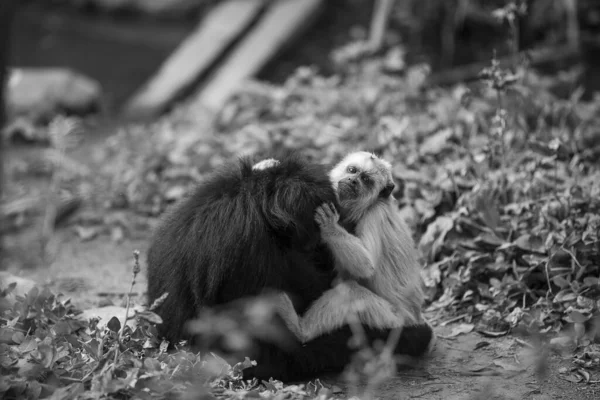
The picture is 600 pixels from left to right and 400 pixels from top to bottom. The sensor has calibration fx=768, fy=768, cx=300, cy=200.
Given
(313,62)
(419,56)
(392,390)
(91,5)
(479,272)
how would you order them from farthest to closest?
(91,5) < (313,62) < (419,56) < (479,272) < (392,390)

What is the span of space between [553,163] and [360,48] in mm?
3734

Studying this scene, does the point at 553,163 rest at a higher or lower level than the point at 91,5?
lower

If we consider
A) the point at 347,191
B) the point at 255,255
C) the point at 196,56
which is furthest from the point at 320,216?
the point at 196,56

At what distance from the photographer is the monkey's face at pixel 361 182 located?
5113 millimetres

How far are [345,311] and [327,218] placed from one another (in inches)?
22.7

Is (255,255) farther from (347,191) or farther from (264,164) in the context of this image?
(347,191)

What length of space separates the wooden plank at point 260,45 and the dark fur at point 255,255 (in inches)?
238

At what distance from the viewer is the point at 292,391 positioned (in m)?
4.12

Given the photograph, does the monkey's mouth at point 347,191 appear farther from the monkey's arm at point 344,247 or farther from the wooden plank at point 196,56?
the wooden plank at point 196,56

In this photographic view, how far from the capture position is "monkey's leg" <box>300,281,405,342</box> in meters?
4.63

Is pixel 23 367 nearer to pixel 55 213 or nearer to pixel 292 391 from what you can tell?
pixel 292 391

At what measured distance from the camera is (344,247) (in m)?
4.70


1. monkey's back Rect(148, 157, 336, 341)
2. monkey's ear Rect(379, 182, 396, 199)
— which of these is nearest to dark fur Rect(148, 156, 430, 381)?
monkey's back Rect(148, 157, 336, 341)

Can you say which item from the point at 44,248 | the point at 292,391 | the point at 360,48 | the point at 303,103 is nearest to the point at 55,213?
the point at 44,248
